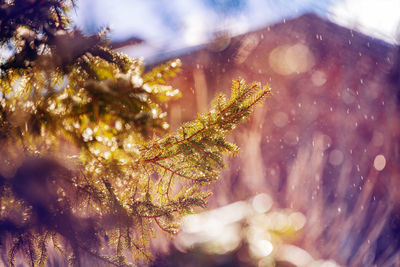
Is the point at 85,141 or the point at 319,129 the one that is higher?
the point at 319,129

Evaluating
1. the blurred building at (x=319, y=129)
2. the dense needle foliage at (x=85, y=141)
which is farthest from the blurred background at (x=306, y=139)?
the dense needle foliage at (x=85, y=141)

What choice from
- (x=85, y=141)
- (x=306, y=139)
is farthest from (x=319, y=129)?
(x=85, y=141)

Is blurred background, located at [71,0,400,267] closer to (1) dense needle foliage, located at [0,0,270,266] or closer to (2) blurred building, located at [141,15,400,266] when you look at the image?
(2) blurred building, located at [141,15,400,266]

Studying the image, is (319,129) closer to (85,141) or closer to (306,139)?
(306,139)

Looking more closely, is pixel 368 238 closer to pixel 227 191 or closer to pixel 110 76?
pixel 227 191

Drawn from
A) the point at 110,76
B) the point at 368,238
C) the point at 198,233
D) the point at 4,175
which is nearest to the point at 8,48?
the point at 4,175

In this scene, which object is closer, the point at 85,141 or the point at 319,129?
the point at 85,141

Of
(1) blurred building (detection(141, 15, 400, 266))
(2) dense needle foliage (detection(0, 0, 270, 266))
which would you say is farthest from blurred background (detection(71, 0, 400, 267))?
(2) dense needle foliage (detection(0, 0, 270, 266))

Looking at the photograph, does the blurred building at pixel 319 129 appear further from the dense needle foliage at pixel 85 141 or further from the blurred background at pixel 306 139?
the dense needle foliage at pixel 85 141
